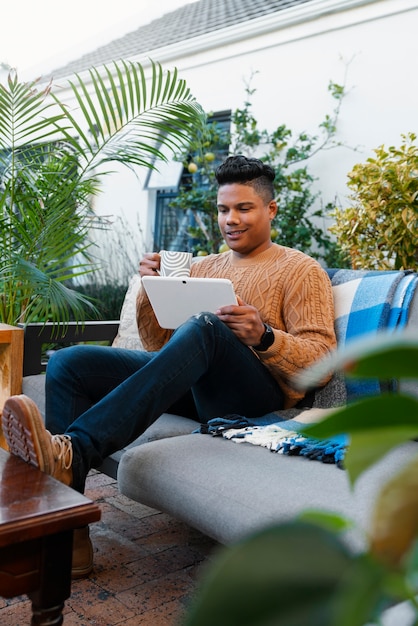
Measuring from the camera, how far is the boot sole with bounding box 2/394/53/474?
5.18ft

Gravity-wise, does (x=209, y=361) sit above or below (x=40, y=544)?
above

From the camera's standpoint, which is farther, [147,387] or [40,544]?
[147,387]

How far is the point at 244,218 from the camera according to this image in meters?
2.55

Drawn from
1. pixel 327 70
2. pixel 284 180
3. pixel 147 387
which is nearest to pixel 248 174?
pixel 147 387

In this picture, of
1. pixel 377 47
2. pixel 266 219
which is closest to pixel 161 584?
pixel 266 219

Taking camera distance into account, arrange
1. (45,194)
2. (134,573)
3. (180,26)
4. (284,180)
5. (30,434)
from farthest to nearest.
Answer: (180,26), (284,180), (45,194), (134,573), (30,434)

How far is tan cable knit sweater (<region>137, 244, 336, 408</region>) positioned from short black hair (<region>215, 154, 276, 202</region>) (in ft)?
0.80

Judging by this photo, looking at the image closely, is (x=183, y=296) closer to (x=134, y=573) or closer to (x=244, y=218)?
(x=244, y=218)

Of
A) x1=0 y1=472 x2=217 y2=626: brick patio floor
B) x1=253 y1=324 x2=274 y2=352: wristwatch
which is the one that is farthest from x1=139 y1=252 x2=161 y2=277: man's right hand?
x1=0 y1=472 x2=217 y2=626: brick patio floor

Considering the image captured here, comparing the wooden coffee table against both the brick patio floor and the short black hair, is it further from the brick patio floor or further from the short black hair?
the short black hair

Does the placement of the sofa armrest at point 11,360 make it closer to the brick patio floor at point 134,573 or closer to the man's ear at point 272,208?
the brick patio floor at point 134,573

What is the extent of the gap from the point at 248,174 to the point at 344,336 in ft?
2.48

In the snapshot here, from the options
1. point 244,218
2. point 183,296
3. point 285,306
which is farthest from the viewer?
point 244,218

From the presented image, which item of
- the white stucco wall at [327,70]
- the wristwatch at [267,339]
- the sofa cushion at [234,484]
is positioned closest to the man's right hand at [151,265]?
the wristwatch at [267,339]
